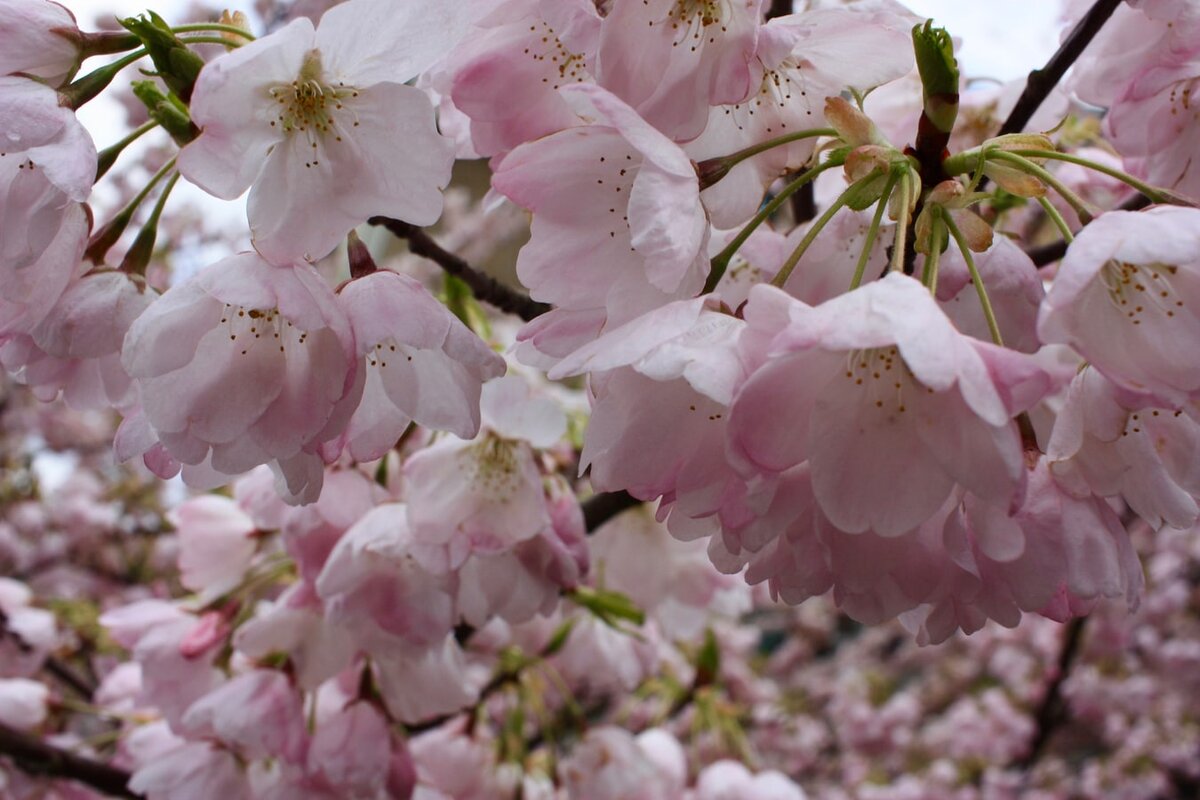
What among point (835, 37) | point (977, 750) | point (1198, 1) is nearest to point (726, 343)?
point (835, 37)

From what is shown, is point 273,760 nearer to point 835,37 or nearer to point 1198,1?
point 835,37

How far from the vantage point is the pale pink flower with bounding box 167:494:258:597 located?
1.16 m

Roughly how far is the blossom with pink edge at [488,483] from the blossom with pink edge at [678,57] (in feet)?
1.32

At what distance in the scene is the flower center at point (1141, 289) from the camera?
522 millimetres

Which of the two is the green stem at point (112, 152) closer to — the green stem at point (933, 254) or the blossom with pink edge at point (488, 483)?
the blossom with pink edge at point (488, 483)

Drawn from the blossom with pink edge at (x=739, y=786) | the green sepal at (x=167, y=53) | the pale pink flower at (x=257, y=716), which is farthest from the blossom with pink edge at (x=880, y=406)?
the blossom with pink edge at (x=739, y=786)

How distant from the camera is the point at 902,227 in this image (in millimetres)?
537

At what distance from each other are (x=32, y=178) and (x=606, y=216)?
34 cm

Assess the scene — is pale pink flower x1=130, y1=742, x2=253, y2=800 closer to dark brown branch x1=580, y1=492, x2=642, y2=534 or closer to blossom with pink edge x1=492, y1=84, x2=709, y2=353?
dark brown branch x1=580, y1=492, x2=642, y2=534

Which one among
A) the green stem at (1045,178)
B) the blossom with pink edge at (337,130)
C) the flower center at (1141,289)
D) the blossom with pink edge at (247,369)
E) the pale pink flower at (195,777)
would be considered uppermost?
the blossom with pink edge at (337,130)

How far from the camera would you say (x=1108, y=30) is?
2.55 feet

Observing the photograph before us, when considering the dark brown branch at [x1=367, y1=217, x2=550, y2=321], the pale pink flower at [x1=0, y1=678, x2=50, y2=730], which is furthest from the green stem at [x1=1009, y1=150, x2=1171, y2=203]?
the pale pink flower at [x1=0, y1=678, x2=50, y2=730]

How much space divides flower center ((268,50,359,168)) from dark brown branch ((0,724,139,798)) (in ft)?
3.47

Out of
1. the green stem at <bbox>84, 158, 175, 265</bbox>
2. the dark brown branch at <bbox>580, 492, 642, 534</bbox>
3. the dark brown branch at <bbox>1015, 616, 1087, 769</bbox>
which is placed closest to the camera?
the green stem at <bbox>84, 158, 175, 265</bbox>
